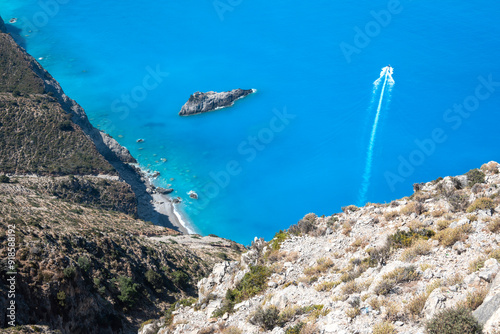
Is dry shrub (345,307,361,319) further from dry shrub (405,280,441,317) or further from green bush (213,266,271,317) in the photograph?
green bush (213,266,271,317)

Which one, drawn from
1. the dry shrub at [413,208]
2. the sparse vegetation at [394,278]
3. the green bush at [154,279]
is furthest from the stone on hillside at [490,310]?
the green bush at [154,279]

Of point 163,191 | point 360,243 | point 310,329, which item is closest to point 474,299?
point 310,329

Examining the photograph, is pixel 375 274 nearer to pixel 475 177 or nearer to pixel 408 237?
pixel 408 237

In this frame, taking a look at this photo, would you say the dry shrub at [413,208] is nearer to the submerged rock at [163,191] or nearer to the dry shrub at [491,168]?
the dry shrub at [491,168]

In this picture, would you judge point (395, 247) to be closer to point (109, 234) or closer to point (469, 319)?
point (469, 319)

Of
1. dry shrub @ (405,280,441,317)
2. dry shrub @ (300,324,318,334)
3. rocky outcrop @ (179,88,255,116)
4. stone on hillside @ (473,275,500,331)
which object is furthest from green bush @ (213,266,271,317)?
rocky outcrop @ (179,88,255,116)

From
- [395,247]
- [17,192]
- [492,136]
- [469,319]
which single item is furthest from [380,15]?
[469,319]
